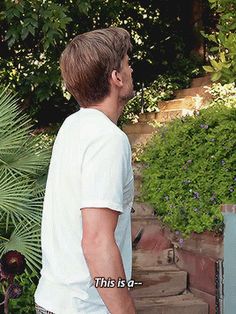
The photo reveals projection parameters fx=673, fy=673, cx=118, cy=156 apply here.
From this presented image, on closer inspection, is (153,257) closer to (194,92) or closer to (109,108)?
(194,92)

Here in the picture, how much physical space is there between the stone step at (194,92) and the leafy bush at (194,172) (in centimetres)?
216

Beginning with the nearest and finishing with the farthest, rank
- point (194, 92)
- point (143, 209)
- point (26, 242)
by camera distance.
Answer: point (26, 242), point (143, 209), point (194, 92)

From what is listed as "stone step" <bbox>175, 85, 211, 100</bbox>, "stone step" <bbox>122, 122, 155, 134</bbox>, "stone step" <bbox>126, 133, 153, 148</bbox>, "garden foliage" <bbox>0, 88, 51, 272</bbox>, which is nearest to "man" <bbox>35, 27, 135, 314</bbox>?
"garden foliage" <bbox>0, 88, 51, 272</bbox>

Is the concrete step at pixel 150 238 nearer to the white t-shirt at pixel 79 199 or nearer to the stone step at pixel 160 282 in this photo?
the stone step at pixel 160 282

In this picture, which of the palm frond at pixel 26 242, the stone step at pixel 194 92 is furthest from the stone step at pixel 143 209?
the stone step at pixel 194 92

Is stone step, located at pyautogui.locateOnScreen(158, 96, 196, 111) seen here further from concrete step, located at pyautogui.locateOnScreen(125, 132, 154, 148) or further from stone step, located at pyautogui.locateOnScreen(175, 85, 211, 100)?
concrete step, located at pyautogui.locateOnScreen(125, 132, 154, 148)

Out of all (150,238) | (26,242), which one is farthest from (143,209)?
(26,242)

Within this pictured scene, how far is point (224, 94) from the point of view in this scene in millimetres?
7695

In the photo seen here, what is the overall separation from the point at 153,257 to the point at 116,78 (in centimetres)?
410

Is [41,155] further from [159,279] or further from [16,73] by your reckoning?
[16,73]

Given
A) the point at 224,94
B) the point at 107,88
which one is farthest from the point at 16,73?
the point at 107,88

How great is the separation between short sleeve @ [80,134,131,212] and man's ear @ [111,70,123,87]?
19 centimetres

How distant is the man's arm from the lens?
5.09ft

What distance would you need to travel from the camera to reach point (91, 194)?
5.16 feet
